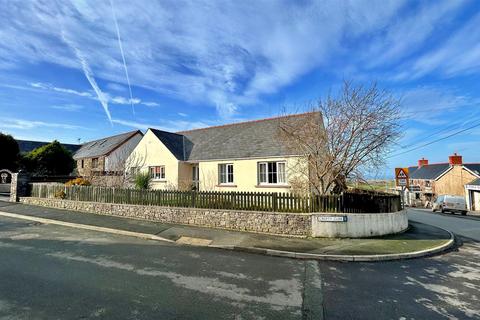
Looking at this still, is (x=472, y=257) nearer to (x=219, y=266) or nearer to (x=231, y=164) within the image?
(x=219, y=266)

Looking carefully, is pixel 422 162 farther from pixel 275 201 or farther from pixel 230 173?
pixel 275 201

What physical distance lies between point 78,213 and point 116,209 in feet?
7.84

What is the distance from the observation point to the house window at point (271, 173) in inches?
632

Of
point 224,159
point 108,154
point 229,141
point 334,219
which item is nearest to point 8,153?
point 108,154

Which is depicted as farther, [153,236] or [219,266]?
[153,236]

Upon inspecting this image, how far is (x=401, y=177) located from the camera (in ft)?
39.8

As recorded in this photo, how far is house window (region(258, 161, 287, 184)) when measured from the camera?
632 inches

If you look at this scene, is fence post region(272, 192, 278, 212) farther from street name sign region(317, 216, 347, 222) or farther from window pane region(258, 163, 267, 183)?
window pane region(258, 163, 267, 183)

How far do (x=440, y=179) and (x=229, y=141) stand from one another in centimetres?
4042

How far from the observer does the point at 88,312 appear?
3.91 metres

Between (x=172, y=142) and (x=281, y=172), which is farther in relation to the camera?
(x=172, y=142)

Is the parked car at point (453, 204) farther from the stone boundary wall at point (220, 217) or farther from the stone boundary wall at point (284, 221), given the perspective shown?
the stone boundary wall at point (220, 217)

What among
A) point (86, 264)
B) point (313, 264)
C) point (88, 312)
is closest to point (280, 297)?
point (313, 264)

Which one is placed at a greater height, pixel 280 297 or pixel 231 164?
pixel 231 164
